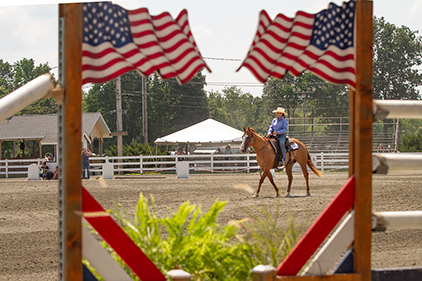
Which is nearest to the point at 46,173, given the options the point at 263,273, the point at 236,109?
the point at 263,273

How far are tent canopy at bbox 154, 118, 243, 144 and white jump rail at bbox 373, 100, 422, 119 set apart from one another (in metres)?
28.2

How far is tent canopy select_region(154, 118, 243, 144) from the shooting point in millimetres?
31484

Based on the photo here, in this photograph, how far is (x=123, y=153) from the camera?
113 feet

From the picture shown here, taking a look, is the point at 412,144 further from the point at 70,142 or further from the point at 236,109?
the point at 236,109

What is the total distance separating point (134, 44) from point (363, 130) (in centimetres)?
140

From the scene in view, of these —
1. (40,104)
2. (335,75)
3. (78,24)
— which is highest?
(40,104)

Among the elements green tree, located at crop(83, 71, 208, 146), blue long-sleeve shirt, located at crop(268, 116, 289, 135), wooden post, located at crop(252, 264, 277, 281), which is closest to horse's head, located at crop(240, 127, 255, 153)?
blue long-sleeve shirt, located at crop(268, 116, 289, 135)

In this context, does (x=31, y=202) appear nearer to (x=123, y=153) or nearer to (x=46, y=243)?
(x=46, y=243)

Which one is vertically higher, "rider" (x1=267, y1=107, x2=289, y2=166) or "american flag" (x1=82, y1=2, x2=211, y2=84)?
"american flag" (x1=82, y1=2, x2=211, y2=84)

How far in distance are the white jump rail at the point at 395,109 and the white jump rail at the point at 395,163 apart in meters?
0.24

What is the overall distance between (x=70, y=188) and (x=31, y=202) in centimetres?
1135

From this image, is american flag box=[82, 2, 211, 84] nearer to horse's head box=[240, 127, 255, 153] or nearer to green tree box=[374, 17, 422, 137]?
horse's head box=[240, 127, 255, 153]

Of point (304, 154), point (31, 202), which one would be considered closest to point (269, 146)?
point (304, 154)

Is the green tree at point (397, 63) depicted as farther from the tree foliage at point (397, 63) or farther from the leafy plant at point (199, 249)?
the leafy plant at point (199, 249)
